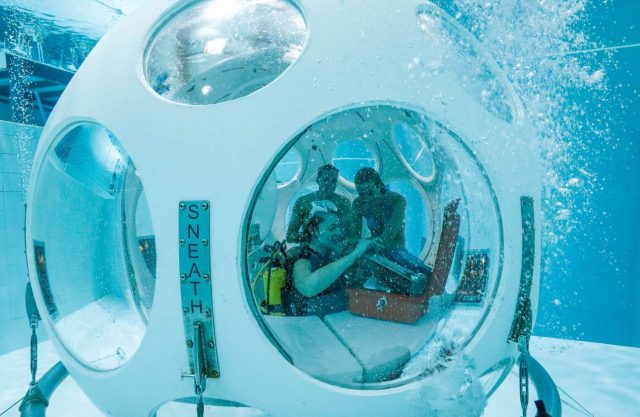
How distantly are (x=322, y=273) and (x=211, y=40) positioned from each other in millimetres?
849

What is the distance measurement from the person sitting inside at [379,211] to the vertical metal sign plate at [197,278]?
2.09ft

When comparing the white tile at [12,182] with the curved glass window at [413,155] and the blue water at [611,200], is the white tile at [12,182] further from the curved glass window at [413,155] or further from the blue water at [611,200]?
the blue water at [611,200]

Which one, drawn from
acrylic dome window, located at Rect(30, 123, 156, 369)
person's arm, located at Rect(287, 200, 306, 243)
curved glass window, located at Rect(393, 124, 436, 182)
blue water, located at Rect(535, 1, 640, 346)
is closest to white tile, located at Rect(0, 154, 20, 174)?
acrylic dome window, located at Rect(30, 123, 156, 369)

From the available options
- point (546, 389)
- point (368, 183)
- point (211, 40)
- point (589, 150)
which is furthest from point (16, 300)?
point (589, 150)

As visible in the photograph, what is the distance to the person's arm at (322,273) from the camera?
147 centimetres

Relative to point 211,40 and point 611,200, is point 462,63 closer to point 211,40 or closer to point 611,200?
point 211,40

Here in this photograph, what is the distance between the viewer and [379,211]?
166cm

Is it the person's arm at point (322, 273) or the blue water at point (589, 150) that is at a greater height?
the blue water at point (589, 150)

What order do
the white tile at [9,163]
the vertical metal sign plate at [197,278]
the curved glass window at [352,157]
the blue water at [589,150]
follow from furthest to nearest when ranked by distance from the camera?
the blue water at [589,150] < the white tile at [9,163] < the curved glass window at [352,157] < the vertical metal sign plate at [197,278]

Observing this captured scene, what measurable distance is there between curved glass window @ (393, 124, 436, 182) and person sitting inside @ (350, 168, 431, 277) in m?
1.06

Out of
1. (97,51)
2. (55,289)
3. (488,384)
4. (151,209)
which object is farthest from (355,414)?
(97,51)

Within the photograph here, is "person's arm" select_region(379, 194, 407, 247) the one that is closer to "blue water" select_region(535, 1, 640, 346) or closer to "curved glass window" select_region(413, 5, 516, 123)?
"curved glass window" select_region(413, 5, 516, 123)

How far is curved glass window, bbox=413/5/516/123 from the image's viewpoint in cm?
127

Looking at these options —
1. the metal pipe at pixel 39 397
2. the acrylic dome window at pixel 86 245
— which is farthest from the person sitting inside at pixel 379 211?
the metal pipe at pixel 39 397
